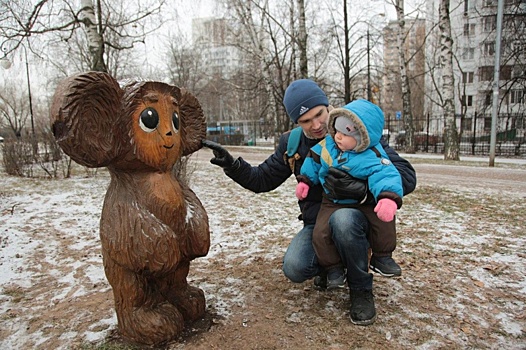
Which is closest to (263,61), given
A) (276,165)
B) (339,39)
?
(339,39)

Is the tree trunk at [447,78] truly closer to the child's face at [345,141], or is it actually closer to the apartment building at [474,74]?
the apartment building at [474,74]

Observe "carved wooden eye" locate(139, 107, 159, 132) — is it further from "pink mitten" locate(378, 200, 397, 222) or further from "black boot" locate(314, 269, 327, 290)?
"black boot" locate(314, 269, 327, 290)

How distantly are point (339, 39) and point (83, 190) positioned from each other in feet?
42.2

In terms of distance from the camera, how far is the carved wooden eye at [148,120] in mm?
1826

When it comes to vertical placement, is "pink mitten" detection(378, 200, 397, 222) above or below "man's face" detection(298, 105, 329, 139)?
below

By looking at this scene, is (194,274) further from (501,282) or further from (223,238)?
(501,282)

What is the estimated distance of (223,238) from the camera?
402 centimetres

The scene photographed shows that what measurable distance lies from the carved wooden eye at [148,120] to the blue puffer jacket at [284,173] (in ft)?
2.49

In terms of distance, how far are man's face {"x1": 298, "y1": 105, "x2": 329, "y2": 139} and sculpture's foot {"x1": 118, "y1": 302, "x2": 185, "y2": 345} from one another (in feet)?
4.67

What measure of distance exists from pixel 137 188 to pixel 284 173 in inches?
47.5

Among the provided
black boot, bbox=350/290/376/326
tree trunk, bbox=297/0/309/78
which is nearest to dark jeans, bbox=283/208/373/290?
black boot, bbox=350/290/376/326

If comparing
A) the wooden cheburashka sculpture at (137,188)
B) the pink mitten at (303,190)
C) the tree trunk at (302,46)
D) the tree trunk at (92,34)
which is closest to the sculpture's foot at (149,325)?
the wooden cheburashka sculpture at (137,188)

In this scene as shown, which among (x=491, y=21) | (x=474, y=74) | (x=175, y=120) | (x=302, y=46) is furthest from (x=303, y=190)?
(x=474, y=74)

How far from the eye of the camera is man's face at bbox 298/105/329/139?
Answer: 2.39 m
